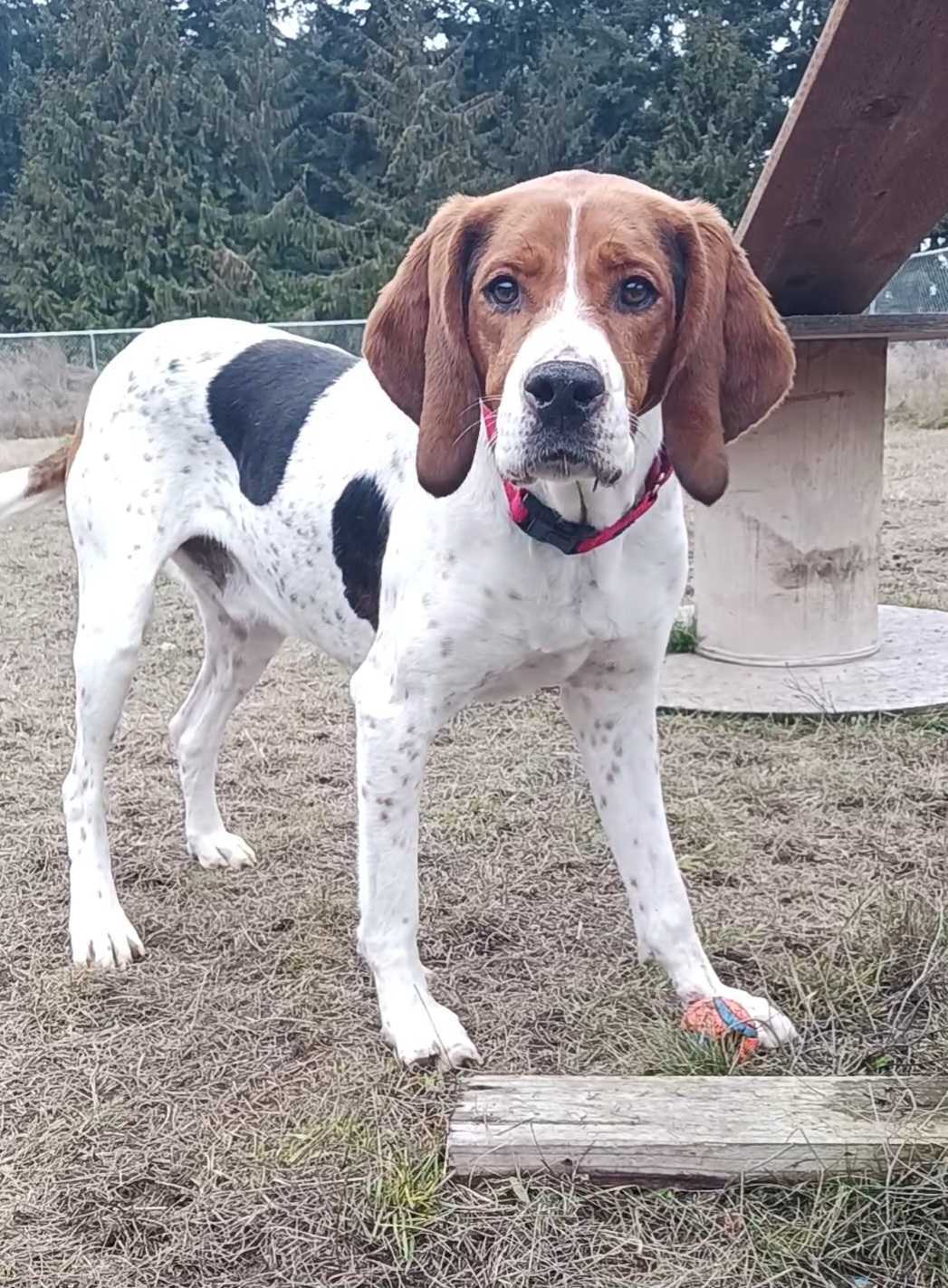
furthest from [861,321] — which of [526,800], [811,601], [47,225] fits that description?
[47,225]

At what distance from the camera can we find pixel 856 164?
13.0ft

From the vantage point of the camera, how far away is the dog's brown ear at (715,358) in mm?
2258

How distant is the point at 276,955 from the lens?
3012mm

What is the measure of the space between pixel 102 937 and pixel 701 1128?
61.4 inches

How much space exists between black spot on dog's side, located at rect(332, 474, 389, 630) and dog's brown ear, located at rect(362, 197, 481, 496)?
36 centimetres

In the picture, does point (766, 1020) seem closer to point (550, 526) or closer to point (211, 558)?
point (550, 526)

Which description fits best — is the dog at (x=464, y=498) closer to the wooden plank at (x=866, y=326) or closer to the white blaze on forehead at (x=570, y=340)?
the white blaze on forehead at (x=570, y=340)

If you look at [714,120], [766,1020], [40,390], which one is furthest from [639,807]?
[714,120]

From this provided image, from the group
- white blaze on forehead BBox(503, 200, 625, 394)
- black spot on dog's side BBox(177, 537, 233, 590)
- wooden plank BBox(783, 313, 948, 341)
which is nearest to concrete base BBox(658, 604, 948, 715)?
wooden plank BBox(783, 313, 948, 341)

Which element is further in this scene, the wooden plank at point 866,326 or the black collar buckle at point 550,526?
the wooden plank at point 866,326

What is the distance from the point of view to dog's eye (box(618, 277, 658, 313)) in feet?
7.11

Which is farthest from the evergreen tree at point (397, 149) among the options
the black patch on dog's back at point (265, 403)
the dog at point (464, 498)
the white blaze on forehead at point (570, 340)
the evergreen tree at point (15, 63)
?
the white blaze on forehead at point (570, 340)

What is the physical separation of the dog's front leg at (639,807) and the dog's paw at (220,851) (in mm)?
1204

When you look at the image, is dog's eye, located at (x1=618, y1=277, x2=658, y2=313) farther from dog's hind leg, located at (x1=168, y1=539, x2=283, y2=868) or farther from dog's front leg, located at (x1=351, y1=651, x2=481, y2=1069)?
dog's hind leg, located at (x1=168, y1=539, x2=283, y2=868)
